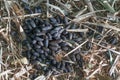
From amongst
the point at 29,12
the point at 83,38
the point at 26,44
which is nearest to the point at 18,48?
the point at 26,44

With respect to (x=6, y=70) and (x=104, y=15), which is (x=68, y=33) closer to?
(x=104, y=15)

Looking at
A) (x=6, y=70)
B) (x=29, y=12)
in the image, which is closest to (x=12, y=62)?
(x=6, y=70)

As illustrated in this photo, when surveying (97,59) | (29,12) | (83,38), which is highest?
(29,12)

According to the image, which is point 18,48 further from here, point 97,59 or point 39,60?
point 97,59

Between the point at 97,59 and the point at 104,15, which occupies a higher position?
the point at 104,15

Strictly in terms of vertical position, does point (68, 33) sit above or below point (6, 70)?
above

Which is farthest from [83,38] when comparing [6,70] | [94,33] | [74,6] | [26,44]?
[6,70]

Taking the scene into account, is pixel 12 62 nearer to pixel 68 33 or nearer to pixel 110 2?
pixel 68 33
